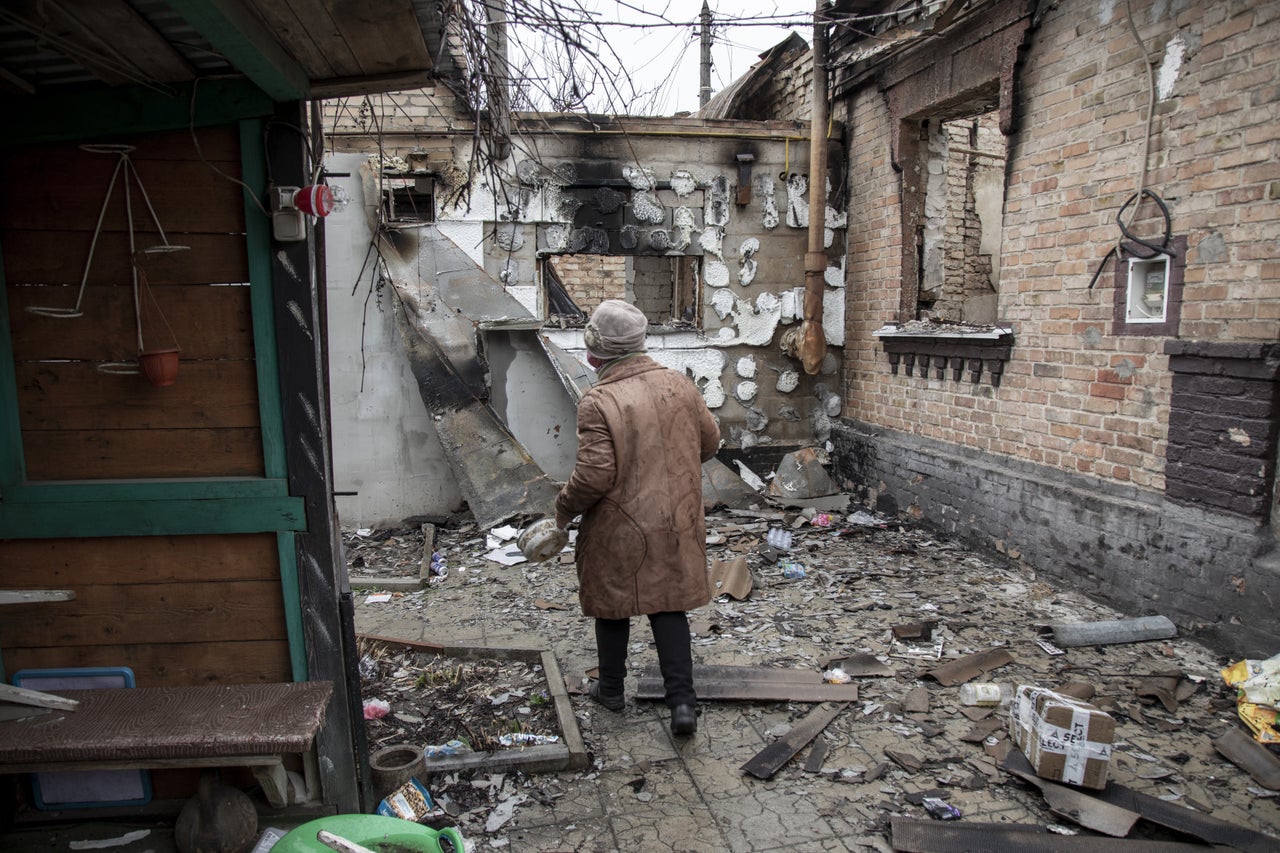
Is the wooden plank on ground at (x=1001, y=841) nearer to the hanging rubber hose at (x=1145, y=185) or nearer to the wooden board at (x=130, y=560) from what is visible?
the wooden board at (x=130, y=560)

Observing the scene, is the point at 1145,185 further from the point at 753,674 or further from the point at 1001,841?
the point at 1001,841

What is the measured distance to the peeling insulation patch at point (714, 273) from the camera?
24.1 ft

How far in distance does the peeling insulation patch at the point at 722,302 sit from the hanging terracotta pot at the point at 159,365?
5558mm

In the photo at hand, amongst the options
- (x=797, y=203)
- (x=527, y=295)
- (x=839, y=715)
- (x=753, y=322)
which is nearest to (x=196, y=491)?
(x=839, y=715)

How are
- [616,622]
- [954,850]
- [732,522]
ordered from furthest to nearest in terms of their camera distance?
[732,522]
[616,622]
[954,850]

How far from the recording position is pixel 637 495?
317cm

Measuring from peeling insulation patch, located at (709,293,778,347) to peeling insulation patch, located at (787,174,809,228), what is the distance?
2.44ft

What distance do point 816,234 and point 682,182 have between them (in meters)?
1.36

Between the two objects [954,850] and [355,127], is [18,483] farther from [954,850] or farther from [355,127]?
[355,127]

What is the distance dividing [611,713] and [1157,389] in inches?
137

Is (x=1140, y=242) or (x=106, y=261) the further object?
(x=1140, y=242)

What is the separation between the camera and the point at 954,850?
255cm

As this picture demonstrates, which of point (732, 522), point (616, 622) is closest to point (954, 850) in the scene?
point (616, 622)

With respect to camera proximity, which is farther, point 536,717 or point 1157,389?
point 1157,389
